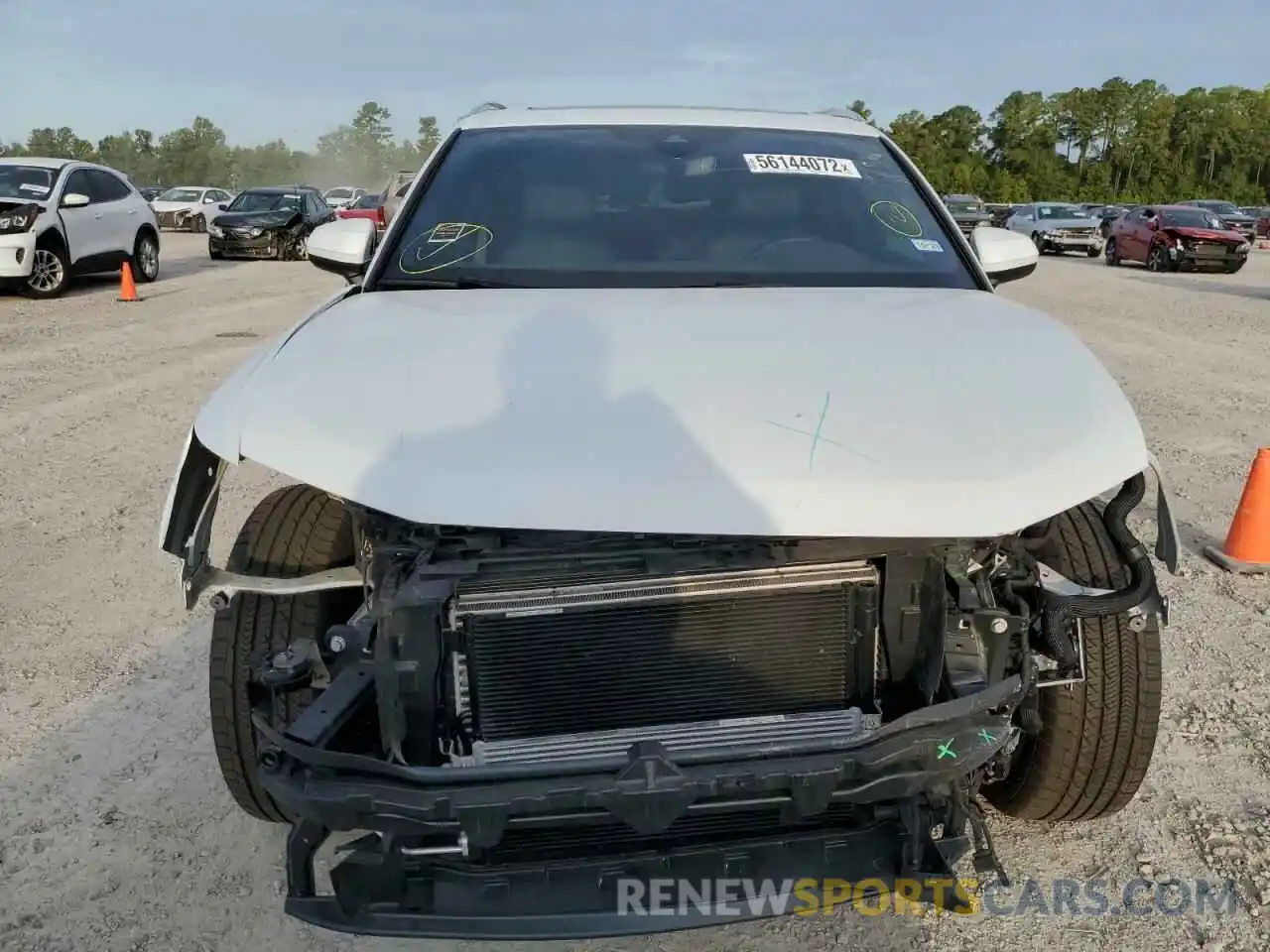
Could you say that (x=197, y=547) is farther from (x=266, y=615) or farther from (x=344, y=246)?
(x=344, y=246)

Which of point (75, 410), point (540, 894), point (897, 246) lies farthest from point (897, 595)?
point (75, 410)

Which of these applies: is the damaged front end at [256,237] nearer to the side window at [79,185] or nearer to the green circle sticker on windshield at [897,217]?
the side window at [79,185]

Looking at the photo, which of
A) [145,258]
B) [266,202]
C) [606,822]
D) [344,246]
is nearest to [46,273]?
[145,258]

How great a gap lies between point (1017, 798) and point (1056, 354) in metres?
1.19

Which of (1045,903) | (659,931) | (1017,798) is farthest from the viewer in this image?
(1017,798)

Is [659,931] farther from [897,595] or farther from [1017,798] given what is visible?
[1017,798]

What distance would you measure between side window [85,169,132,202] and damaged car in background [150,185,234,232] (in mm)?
17790

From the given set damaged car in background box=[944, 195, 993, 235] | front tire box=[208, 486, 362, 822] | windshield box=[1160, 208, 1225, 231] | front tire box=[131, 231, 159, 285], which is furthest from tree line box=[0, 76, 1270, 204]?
front tire box=[208, 486, 362, 822]

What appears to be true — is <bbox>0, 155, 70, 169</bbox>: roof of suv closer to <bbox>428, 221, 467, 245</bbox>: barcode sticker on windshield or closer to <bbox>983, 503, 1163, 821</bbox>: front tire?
<bbox>428, 221, 467, 245</bbox>: barcode sticker on windshield

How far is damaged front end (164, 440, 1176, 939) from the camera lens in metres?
1.93

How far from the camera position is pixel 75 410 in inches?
297

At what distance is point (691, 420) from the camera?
205 cm

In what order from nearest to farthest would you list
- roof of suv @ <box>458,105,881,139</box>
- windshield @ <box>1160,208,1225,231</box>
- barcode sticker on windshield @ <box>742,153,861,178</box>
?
barcode sticker on windshield @ <box>742,153,861,178</box> → roof of suv @ <box>458,105,881,139</box> → windshield @ <box>1160,208,1225,231</box>

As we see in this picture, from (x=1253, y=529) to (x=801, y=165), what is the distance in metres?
2.83
